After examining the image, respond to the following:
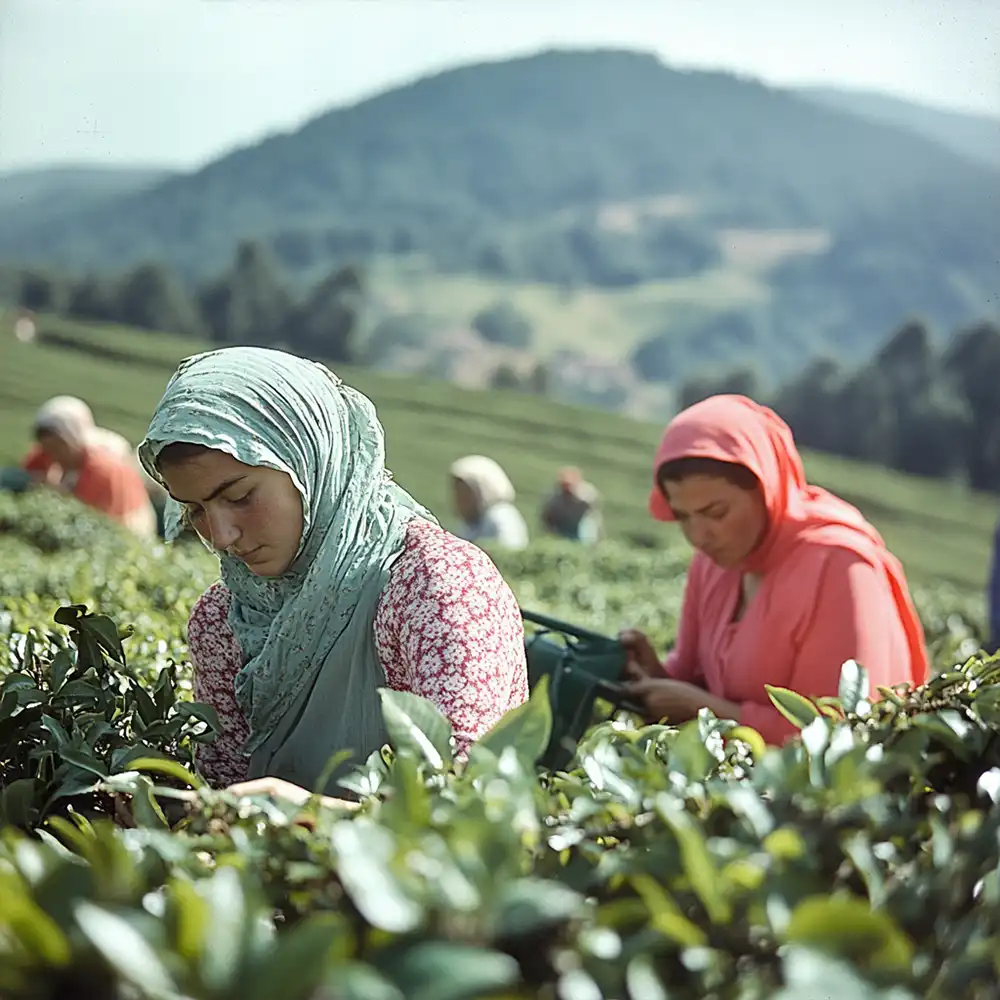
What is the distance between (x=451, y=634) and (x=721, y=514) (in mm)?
1387

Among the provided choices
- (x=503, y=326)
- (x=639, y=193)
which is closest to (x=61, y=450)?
(x=503, y=326)

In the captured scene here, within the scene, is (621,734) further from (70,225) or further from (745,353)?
(745,353)

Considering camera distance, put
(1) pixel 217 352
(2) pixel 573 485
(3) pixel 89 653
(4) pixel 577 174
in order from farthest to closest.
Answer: (4) pixel 577 174, (2) pixel 573 485, (1) pixel 217 352, (3) pixel 89 653

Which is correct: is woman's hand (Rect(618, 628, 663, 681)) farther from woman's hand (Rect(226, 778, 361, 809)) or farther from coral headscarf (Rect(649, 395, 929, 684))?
woman's hand (Rect(226, 778, 361, 809))

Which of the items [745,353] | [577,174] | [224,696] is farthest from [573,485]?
[577,174]

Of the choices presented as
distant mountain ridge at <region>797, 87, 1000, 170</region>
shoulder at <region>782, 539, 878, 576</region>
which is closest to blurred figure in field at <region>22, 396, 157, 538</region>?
shoulder at <region>782, 539, 878, 576</region>

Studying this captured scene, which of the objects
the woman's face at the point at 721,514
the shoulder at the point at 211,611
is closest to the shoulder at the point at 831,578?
the woman's face at the point at 721,514

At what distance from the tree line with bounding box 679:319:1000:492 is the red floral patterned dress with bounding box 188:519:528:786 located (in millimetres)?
18615

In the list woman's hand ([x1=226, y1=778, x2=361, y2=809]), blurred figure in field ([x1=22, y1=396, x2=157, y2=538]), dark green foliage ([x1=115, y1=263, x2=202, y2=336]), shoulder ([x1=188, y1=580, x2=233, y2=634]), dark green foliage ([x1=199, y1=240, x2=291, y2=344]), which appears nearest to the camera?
woman's hand ([x1=226, y1=778, x2=361, y2=809])

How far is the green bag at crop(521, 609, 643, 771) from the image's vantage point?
2992mm

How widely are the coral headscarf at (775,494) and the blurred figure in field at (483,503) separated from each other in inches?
167

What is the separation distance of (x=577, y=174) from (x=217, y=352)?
92.2 feet

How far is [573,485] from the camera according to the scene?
9.38 m

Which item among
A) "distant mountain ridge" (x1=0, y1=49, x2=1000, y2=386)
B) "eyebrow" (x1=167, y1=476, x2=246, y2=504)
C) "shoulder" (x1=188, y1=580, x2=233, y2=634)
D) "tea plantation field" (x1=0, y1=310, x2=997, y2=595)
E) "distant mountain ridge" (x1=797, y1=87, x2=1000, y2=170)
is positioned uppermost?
"distant mountain ridge" (x1=797, y1=87, x2=1000, y2=170)
